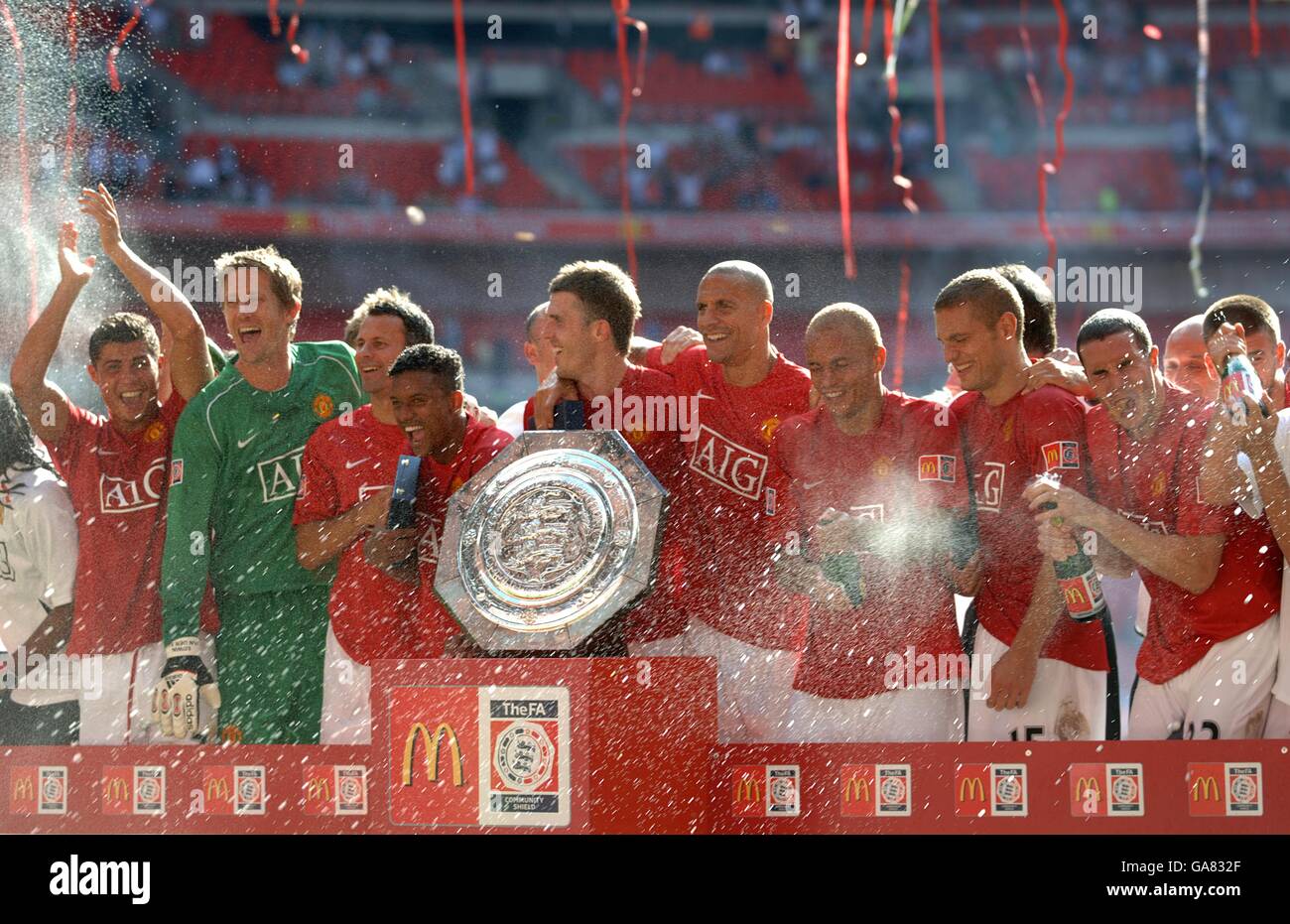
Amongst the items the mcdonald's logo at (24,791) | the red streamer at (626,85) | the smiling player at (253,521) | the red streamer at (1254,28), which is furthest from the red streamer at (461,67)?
the red streamer at (1254,28)

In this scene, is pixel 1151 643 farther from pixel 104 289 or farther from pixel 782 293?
pixel 104 289

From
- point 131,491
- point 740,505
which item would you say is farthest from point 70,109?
point 740,505

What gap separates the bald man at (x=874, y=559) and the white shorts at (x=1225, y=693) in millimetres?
398

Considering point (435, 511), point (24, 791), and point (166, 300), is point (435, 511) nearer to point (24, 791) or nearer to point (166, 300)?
point (166, 300)

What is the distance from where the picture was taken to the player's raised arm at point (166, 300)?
2.89 m

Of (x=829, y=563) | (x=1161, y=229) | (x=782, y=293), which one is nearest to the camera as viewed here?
(x=829, y=563)

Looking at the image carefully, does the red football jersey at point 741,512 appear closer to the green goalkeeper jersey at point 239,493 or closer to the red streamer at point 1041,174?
the red streamer at point 1041,174

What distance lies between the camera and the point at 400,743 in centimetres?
242

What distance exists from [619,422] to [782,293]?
440 millimetres

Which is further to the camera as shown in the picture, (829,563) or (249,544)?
(249,544)

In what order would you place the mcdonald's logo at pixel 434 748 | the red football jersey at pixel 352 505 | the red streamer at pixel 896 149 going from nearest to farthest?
the mcdonald's logo at pixel 434 748 < the red football jersey at pixel 352 505 < the red streamer at pixel 896 149
